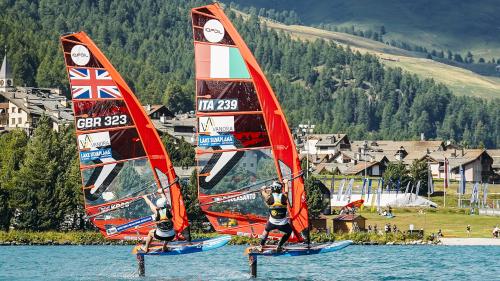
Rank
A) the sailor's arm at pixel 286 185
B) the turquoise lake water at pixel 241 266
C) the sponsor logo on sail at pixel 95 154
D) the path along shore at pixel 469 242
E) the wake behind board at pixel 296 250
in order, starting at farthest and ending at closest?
the path along shore at pixel 469 242
the turquoise lake water at pixel 241 266
the sponsor logo on sail at pixel 95 154
the sailor's arm at pixel 286 185
the wake behind board at pixel 296 250

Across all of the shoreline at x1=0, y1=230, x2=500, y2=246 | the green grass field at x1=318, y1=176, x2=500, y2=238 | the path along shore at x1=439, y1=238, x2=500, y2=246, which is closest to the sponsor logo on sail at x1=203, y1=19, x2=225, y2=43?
the shoreline at x1=0, y1=230, x2=500, y2=246

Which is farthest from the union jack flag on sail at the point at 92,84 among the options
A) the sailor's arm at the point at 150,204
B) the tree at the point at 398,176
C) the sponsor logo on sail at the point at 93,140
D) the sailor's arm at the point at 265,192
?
the tree at the point at 398,176

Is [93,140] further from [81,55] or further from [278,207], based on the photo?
[278,207]

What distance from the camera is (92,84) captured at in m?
52.1

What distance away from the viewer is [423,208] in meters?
143

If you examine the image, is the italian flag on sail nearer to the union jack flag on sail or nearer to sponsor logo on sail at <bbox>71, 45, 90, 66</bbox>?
the union jack flag on sail

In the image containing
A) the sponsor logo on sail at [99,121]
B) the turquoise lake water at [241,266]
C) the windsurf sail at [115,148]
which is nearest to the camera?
the windsurf sail at [115,148]

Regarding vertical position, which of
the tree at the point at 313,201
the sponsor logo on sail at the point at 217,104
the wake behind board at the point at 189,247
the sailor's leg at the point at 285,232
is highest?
the sponsor logo on sail at the point at 217,104

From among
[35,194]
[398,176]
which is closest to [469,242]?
[35,194]

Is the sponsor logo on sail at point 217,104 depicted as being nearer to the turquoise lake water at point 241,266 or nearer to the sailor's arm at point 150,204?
the sailor's arm at point 150,204

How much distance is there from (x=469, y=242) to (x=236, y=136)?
55.2 metres

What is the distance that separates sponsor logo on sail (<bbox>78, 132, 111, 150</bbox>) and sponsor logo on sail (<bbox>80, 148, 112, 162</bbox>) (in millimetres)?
229

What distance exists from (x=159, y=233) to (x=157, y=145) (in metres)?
5.11

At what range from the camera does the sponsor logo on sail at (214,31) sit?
4700cm
